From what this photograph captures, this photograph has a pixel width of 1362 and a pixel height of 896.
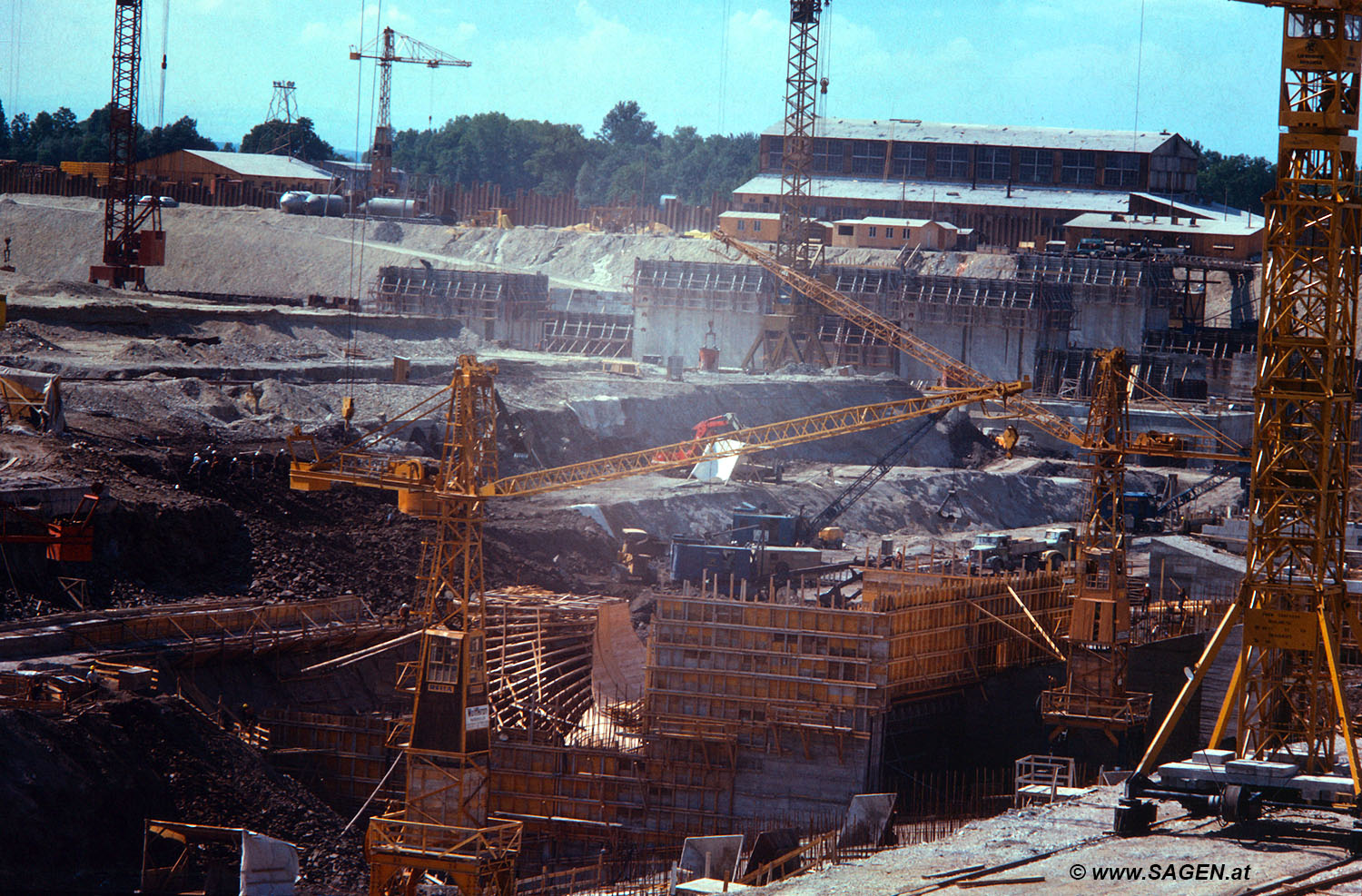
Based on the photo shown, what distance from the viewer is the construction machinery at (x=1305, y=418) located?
27891 mm

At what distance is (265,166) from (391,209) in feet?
48.9

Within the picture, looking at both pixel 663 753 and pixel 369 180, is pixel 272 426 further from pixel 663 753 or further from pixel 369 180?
A: pixel 369 180

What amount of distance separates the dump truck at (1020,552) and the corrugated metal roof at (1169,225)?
4365 centimetres

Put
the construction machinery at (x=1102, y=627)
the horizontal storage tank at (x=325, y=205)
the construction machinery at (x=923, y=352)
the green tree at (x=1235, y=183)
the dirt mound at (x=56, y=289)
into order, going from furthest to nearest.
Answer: the green tree at (x=1235, y=183), the horizontal storage tank at (x=325, y=205), the dirt mound at (x=56, y=289), the construction machinery at (x=923, y=352), the construction machinery at (x=1102, y=627)

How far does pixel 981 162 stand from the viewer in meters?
113

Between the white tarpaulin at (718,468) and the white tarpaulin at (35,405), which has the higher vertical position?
the white tarpaulin at (35,405)

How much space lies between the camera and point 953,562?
166 feet

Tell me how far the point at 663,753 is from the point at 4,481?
19.7 m

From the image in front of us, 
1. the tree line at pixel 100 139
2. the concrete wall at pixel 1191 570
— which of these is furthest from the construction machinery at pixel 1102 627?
the tree line at pixel 100 139

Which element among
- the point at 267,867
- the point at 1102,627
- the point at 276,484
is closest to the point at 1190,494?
the point at 1102,627

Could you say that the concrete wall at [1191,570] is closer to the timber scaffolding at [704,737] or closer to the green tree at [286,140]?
the timber scaffolding at [704,737]

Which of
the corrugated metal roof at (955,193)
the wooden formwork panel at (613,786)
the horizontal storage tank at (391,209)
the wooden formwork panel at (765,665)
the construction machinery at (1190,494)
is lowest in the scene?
the wooden formwork panel at (613,786)

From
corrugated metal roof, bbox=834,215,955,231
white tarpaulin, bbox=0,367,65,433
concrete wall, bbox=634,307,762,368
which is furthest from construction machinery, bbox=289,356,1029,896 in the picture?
corrugated metal roof, bbox=834,215,955,231

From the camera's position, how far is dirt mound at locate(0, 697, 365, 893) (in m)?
30.4
